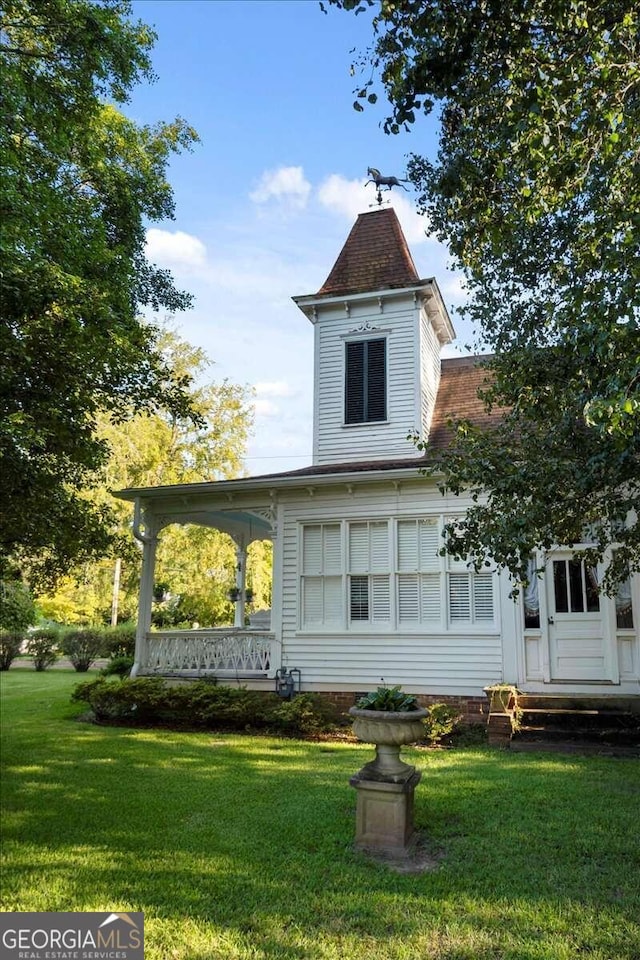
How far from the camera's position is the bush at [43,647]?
73.1ft

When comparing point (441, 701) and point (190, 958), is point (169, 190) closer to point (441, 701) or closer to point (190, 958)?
point (441, 701)

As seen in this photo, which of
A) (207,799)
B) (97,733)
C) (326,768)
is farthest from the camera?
(97,733)

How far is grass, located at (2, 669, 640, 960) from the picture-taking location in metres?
3.62

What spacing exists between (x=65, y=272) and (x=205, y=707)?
24.5 ft

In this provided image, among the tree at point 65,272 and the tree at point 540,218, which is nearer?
the tree at point 540,218

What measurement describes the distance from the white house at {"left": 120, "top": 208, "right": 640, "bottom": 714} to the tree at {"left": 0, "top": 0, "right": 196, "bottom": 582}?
4.65m

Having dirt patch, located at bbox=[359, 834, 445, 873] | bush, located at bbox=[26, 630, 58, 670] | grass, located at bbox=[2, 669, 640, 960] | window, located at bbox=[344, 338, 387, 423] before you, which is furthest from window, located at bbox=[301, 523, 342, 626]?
bush, located at bbox=[26, 630, 58, 670]

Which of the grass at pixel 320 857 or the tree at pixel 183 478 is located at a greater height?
the tree at pixel 183 478

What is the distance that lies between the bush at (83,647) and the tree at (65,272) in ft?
49.1

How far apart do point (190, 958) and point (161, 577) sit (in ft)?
66.7

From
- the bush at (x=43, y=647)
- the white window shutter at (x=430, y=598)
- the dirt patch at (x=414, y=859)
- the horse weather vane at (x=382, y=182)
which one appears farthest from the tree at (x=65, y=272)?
the bush at (x=43, y=647)

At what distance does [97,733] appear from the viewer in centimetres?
1034

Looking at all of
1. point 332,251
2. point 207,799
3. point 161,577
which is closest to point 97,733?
point 207,799

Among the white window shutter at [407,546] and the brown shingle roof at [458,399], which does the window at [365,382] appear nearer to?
the brown shingle roof at [458,399]
